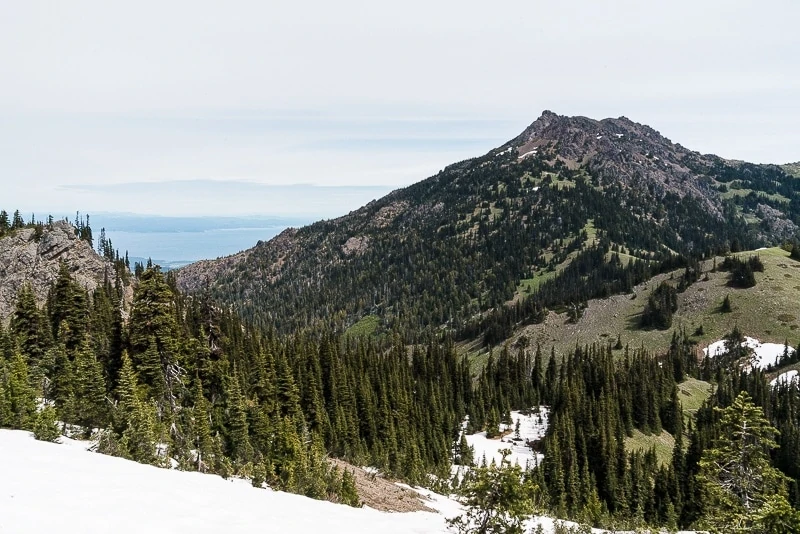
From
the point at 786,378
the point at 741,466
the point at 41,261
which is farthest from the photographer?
the point at 786,378

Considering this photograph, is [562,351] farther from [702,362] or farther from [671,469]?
[671,469]

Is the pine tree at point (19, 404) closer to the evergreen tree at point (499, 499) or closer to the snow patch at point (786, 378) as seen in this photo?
the evergreen tree at point (499, 499)

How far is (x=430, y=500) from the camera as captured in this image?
46312 millimetres

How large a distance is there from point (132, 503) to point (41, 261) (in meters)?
138

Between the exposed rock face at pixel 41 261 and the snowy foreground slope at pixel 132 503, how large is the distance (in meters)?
113

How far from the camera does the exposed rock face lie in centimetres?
12044

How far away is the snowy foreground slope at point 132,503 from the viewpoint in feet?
54.0

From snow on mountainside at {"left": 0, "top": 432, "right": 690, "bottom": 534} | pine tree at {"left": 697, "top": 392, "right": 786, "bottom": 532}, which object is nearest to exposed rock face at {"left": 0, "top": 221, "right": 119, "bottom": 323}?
snow on mountainside at {"left": 0, "top": 432, "right": 690, "bottom": 534}

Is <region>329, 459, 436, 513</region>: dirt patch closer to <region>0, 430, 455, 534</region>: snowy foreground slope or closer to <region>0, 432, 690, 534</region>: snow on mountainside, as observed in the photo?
<region>0, 432, 690, 534</region>: snow on mountainside

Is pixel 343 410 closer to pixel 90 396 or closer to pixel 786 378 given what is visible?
pixel 90 396

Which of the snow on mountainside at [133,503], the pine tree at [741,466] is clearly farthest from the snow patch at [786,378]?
the snow on mountainside at [133,503]

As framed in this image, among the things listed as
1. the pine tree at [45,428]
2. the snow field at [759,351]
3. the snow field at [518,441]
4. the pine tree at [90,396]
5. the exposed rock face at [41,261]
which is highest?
the exposed rock face at [41,261]

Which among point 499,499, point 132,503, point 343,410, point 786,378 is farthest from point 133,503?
point 786,378

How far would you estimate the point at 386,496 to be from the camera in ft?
136
